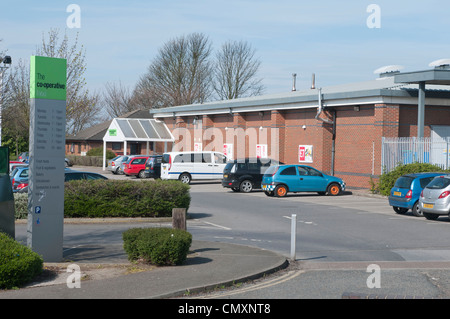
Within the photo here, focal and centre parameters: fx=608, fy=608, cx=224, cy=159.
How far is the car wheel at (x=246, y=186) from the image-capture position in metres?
31.9

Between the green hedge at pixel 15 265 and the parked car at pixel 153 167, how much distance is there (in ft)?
98.7

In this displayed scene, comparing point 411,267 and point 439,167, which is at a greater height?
point 439,167

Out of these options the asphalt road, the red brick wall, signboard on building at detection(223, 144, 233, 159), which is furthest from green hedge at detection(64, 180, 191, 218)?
signboard on building at detection(223, 144, 233, 159)

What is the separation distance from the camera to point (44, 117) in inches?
460

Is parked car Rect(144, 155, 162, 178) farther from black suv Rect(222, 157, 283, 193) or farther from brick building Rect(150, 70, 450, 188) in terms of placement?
black suv Rect(222, 157, 283, 193)

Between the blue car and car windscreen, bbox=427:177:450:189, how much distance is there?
9.08 m

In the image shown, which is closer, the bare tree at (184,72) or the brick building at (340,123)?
the brick building at (340,123)

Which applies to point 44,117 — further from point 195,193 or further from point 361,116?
point 361,116

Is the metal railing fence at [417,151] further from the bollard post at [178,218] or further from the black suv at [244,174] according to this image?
the bollard post at [178,218]

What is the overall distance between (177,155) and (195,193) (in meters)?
6.51

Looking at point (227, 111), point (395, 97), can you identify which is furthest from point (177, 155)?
point (395, 97)

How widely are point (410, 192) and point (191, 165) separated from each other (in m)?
18.0

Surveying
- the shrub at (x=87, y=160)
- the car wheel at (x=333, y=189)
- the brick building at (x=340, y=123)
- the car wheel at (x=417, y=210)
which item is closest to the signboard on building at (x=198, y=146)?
the brick building at (x=340, y=123)

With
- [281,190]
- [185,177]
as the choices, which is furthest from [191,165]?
[281,190]
